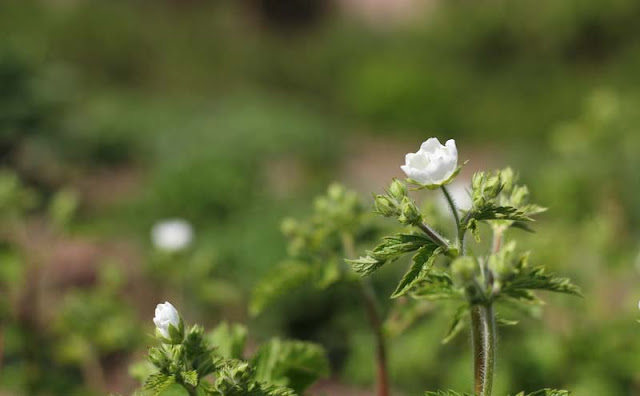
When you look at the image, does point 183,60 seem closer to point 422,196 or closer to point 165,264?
point 422,196

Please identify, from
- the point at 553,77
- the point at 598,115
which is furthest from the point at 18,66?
the point at 553,77

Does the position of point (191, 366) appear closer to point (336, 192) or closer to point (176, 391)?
point (176, 391)

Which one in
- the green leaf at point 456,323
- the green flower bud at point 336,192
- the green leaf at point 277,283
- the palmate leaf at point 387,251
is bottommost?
A: the green leaf at point 456,323

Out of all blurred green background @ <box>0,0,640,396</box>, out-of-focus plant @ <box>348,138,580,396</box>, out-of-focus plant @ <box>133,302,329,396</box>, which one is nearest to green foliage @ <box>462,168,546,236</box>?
out-of-focus plant @ <box>348,138,580,396</box>

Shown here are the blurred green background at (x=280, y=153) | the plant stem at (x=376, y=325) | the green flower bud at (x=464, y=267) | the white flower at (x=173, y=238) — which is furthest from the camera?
the white flower at (x=173, y=238)

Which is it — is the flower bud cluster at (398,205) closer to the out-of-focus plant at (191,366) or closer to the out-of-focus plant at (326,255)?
the out-of-focus plant at (191,366)

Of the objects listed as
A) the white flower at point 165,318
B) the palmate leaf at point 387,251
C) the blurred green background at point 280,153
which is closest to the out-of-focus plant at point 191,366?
the white flower at point 165,318

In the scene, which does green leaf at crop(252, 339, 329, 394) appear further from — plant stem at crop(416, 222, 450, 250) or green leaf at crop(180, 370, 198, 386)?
plant stem at crop(416, 222, 450, 250)
